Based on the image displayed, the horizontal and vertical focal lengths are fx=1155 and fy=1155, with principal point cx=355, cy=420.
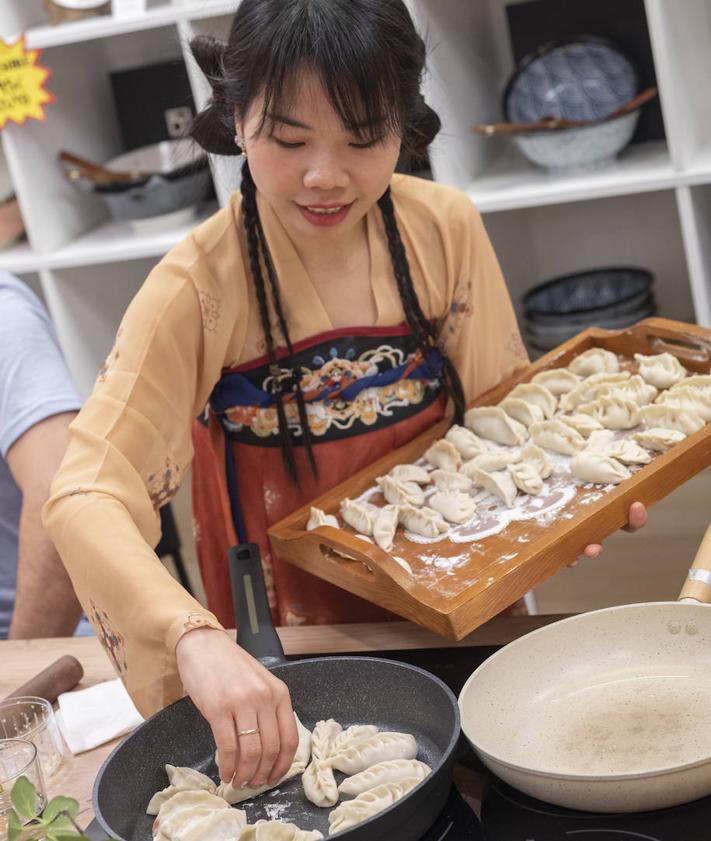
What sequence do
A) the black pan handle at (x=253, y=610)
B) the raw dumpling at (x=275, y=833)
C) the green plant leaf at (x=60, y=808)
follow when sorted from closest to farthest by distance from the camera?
the green plant leaf at (x=60, y=808)
the raw dumpling at (x=275, y=833)
the black pan handle at (x=253, y=610)

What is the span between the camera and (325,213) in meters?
1.27

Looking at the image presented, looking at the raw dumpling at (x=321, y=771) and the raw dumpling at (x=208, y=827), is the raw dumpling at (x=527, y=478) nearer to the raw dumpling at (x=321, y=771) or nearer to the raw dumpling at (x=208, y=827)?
the raw dumpling at (x=321, y=771)

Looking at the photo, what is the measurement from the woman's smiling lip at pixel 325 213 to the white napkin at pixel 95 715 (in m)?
0.56

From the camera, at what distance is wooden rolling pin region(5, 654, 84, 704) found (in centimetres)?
131

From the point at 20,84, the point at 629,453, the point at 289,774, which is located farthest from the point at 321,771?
the point at 20,84

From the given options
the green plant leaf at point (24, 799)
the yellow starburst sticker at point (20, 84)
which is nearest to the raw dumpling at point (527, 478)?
the green plant leaf at point (24, 799)

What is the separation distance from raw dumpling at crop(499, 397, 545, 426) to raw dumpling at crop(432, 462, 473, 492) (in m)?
0.14

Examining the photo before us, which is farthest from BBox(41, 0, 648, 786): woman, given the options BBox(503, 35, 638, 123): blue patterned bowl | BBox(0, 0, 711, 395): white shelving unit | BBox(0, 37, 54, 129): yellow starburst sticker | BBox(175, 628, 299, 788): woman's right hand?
BBox(0, 37, 54, 129): yellow starburst sticker

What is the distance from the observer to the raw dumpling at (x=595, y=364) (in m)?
1.57

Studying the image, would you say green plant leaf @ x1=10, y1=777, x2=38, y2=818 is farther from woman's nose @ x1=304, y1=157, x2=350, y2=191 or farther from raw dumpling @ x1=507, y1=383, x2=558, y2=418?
raw dumpling @ x1=507, y1=383, x2=558, y2=418

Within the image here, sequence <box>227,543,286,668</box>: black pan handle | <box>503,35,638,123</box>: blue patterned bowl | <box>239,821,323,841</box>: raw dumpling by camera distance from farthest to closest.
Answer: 1. <box>503,35,638,123</box>: blue patterned bowl
2. <box>227,543,286,668</box>: black pan handle
3. <box>239,821,323,841</box>: raw dumpling

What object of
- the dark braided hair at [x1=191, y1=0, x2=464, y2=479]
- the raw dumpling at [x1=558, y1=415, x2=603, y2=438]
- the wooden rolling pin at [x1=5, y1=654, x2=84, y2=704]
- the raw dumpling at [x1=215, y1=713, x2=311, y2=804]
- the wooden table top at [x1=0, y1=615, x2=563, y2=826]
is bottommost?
the wooden table top at [x1=0, y1=615, x2=563, y2=826]

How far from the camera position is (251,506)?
61.3 inches

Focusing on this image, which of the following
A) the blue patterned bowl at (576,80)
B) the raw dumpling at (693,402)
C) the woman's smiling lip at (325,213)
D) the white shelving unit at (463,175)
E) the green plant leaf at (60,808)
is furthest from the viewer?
the blue patterned bowl at (576,80)
